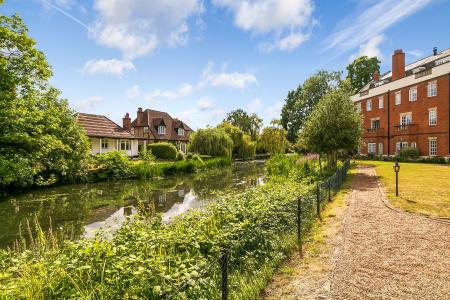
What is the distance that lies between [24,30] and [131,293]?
21.3m

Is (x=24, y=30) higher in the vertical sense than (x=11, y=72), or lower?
higher

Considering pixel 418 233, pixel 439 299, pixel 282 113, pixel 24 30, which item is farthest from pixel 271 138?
pixel 439 299

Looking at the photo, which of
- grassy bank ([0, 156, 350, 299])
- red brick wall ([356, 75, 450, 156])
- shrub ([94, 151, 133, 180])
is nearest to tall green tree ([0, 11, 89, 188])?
shrub ([94, 151, 133, 180])

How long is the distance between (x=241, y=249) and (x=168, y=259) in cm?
162

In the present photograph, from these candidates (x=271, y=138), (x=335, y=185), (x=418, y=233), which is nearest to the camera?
(x=418, y=233)

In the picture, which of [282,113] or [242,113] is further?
[242,113]

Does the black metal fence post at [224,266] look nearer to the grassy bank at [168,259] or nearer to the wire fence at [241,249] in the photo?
the wire fence at [241,249]

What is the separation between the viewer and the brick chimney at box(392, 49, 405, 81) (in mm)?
38594

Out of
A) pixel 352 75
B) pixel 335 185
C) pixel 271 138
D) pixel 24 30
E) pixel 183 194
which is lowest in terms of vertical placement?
pixel 183 194

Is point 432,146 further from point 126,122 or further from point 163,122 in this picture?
point 126,122

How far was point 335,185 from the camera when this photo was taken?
48.3 ft

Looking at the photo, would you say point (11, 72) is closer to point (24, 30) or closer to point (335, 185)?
point (24, 30)

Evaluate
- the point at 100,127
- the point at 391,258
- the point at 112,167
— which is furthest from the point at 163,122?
the point at 391,258

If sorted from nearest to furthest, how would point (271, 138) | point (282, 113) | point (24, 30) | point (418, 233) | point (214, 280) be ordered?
point (214, 280)
point (418, 233)
point (24, 30)
point (271, 138)
point (282, 113)
